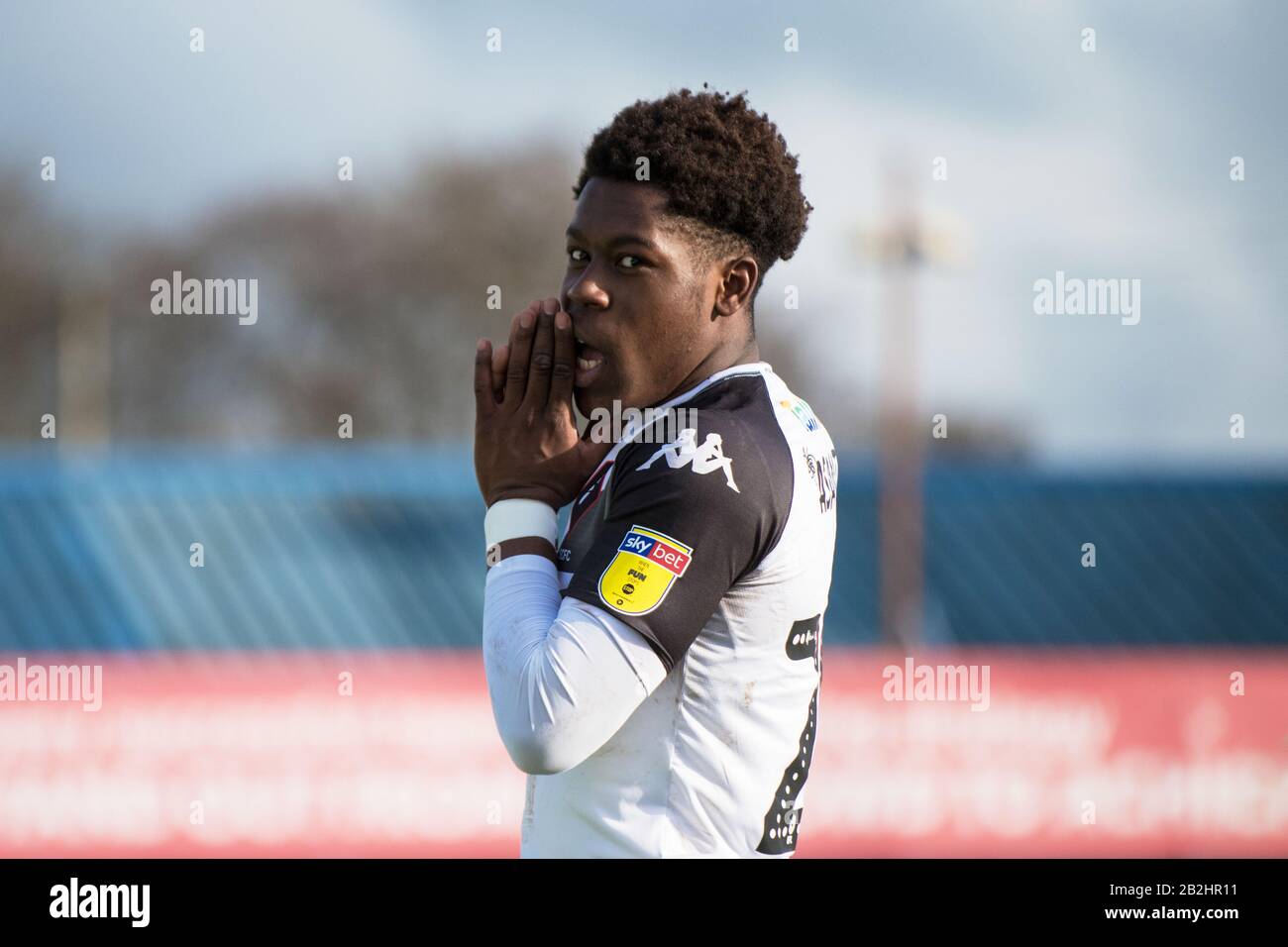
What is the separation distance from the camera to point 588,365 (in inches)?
104

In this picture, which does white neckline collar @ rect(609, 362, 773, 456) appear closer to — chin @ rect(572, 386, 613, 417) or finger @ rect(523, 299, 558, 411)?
chin @ rect(572, 386, 613, 417)

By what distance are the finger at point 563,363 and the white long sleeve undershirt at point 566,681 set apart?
0.44 m

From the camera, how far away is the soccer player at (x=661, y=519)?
2.33 meters

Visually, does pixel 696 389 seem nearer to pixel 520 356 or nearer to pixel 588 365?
pixel 588 365

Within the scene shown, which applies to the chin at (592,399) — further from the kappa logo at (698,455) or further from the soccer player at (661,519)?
the kappa logo at (698,455)

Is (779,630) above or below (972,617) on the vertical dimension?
above

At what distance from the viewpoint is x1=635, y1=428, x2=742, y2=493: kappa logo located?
2361 millimetres

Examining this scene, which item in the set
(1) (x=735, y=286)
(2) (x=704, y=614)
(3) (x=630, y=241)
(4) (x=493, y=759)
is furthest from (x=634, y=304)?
(4) (x=493, y=759)

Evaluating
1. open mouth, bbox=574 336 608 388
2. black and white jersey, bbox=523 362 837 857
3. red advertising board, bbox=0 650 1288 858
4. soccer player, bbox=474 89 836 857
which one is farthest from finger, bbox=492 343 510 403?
red advertising board, bbox=0 650 1288 858

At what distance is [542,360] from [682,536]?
0.48 metres
